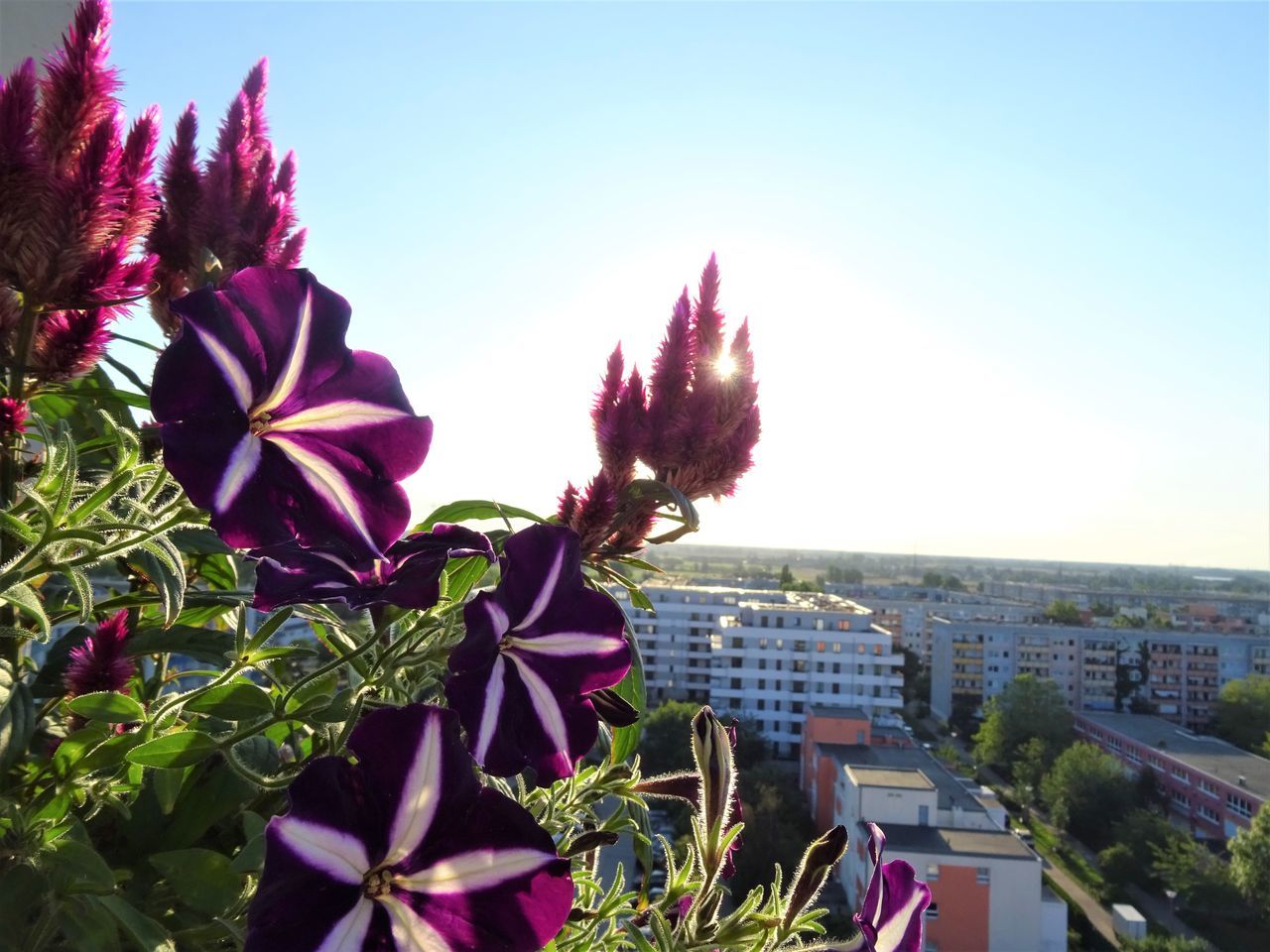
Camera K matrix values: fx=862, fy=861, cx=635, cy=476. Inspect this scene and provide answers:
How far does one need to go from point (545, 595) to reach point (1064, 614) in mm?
33808

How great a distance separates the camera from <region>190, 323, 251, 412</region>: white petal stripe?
297 mm

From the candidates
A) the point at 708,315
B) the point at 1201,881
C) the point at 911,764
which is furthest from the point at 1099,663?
the point at 708,315

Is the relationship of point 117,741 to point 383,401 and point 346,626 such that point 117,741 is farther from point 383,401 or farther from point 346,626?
point 383,401

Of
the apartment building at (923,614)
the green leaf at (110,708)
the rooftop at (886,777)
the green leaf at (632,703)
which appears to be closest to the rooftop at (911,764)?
the rooftop at (886,777)

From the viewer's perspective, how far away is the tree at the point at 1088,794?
1822 cm

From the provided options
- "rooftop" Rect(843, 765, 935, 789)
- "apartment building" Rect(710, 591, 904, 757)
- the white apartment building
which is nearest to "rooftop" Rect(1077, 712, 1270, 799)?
"apartment building" Rect(710, 591, 904, 757)

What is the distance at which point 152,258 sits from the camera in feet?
1.80

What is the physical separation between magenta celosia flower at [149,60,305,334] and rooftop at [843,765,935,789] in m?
12.7

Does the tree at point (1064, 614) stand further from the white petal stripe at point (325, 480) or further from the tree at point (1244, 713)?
the white petal stripe at point (325, 480)

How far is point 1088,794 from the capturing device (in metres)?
18.3

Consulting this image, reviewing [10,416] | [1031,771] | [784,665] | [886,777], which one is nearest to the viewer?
[10,416]

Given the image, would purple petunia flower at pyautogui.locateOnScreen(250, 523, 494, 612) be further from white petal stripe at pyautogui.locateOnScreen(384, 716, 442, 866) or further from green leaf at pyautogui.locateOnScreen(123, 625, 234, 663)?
green leaf at pyautogui.locateOnScreen(123, 625, 234, 663)

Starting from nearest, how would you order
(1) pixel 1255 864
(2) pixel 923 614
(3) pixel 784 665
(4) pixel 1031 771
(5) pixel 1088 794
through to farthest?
(1) pixel 1255 864 → (5) pixel 1088 794 → (4) pixel 1031 771 → (3) pixel 784 665 → (2) pixel 923 614

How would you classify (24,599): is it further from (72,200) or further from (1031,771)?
(1031,771)
